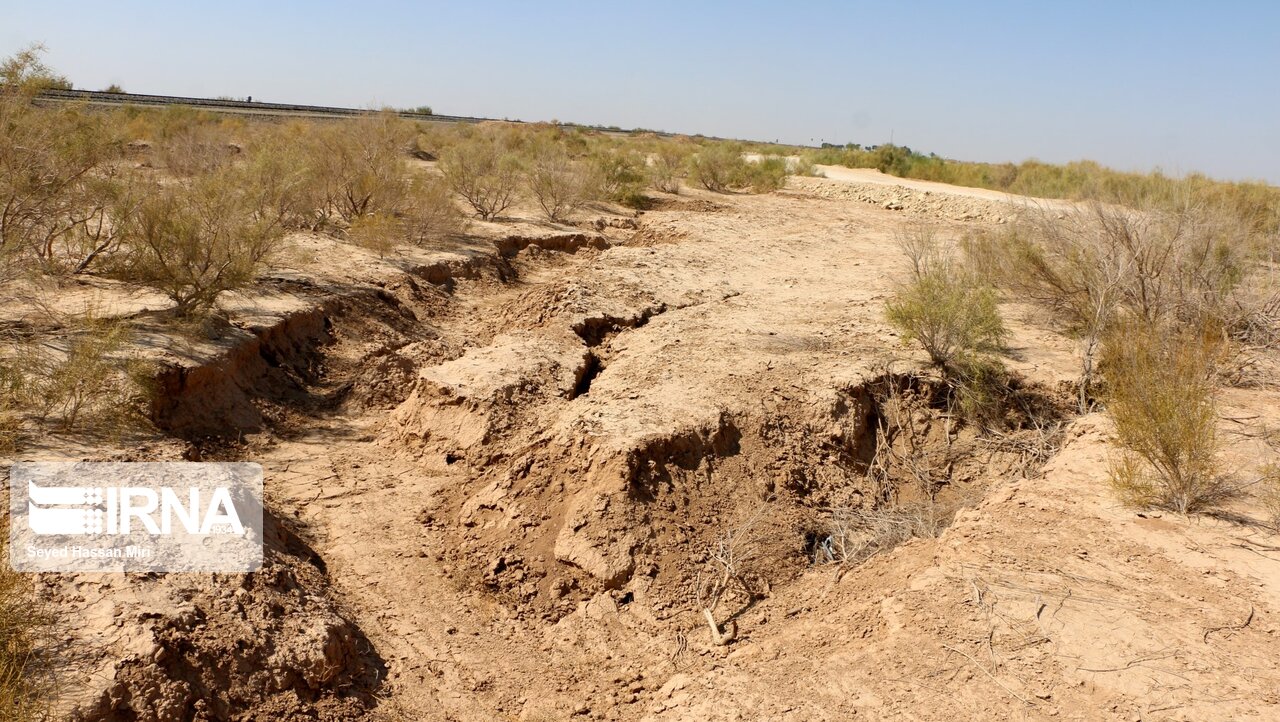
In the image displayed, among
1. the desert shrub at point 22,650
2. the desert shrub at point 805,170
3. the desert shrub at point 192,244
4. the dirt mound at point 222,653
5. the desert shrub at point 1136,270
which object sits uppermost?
the desert shrub at point 805,170

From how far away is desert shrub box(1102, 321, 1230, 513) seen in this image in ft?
16.9

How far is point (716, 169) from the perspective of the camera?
78.4 ft

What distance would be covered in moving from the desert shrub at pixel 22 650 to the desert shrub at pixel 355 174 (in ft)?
30.7

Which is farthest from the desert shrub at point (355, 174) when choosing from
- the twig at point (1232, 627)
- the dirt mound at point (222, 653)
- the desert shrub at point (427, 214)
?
the twig at point (1232, 627)

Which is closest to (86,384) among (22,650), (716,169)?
(22,650)

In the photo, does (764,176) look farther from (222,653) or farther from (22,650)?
(22,650)

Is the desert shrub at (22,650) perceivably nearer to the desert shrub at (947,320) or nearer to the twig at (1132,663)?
the twig at (1132,663)

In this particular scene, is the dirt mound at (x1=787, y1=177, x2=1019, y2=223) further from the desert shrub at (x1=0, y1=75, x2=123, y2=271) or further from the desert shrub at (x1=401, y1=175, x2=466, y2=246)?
the desert shrub at (x1=0, y1=75, x2=123, y2=271)

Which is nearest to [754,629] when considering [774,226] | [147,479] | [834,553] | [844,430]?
[834,553]

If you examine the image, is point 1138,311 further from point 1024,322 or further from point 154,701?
point 154,701

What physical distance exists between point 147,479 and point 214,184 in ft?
13.8

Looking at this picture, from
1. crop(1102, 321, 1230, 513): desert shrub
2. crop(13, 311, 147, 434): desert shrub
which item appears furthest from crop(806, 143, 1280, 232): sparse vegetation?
crop(13, 311, 147, 434): desert shrub

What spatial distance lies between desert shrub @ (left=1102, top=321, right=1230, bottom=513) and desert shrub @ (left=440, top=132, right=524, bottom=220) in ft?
38.7

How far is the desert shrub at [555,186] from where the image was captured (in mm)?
15758
